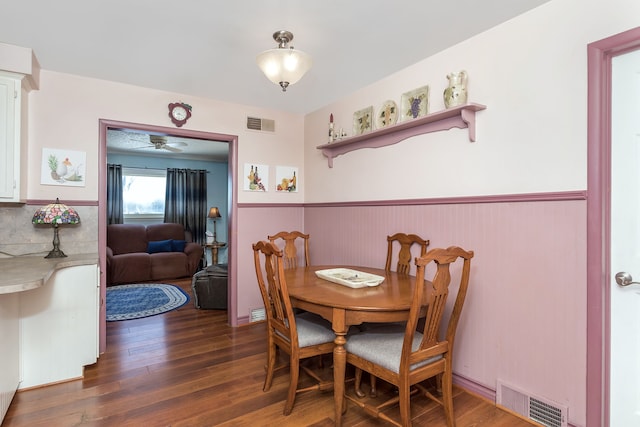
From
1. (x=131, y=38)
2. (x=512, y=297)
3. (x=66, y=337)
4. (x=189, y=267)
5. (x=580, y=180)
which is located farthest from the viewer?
(x=189, y=267)

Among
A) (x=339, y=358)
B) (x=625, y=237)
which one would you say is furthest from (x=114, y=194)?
(x=625, y=237)

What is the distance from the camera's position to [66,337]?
8.04 feet

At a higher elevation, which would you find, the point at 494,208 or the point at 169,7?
the point at 169,7

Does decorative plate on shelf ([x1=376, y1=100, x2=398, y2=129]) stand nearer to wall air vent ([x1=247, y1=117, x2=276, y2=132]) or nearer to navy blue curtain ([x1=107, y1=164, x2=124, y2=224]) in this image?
wall air vent ([x1=247, y1=117, x2=276, y2=132])

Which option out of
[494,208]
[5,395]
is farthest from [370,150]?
[5,395]

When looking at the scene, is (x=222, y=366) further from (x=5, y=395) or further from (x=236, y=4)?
(x=236, y=4)

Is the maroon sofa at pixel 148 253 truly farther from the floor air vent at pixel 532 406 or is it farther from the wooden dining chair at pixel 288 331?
the floor air vent at pixel 532 406

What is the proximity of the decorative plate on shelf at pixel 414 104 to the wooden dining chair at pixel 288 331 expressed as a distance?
59.6 inches

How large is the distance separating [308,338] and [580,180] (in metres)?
1.71

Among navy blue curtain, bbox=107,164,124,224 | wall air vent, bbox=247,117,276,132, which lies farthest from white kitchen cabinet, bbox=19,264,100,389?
navy blue curtain, bbox=107,164,124,224

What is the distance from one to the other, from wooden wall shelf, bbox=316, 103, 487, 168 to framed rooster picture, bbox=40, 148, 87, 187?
215 centimetres

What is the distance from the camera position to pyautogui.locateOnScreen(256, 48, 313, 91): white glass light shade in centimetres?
185

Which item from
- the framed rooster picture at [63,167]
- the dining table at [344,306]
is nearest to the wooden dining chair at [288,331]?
the dining table at [344,306]

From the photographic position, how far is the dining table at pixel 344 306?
1745mm
